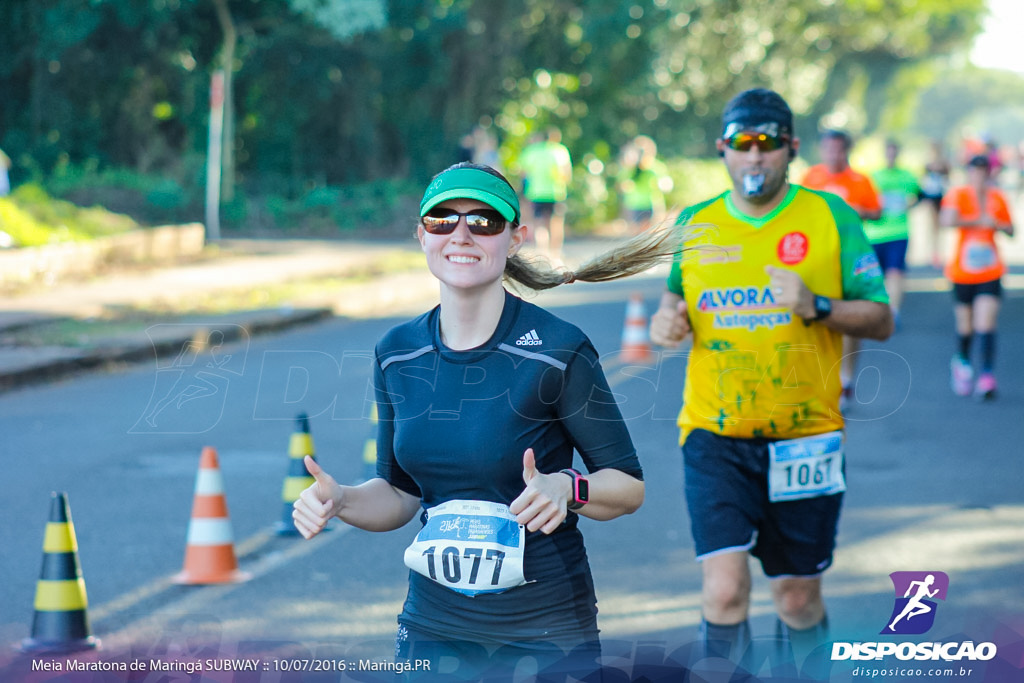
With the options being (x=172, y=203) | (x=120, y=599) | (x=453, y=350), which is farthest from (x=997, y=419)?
(x=172, y=203)

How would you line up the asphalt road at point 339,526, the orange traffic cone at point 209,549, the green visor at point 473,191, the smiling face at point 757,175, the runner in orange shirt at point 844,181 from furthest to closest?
the runner in orange shirt at point 844,181 → the orange traffic cone at point 209,549 → the asphalt road at point 339,526 → the smiling face at point 757,175 → the green visor at point 473,191

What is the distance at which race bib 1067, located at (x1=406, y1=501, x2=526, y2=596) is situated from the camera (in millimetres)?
3174

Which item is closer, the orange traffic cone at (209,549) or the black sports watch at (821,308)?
the black sports watch at (821,308)

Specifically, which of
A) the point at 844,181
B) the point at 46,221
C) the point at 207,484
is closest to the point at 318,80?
the point at 46,221

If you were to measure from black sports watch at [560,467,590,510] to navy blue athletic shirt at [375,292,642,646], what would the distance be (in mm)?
124

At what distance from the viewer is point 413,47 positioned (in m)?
31.7

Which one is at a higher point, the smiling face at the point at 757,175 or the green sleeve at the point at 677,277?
the smiling face at the point at 757,175

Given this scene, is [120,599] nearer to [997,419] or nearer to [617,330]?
[997,419]

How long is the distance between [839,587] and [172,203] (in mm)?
24128

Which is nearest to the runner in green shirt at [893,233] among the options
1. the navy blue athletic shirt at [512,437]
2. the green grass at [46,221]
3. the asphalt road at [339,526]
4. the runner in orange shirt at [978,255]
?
the runner in orange shirt at [978,255]

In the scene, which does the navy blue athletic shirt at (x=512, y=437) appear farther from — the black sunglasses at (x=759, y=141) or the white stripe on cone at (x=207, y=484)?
the white stripe on cone at (x=207, y=484)

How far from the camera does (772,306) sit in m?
4.84

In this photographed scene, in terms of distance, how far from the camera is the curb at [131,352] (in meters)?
12.1

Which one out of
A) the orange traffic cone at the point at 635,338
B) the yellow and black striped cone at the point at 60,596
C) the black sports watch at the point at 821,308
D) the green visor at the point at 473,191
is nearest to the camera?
the green visor at the point at 473,191
